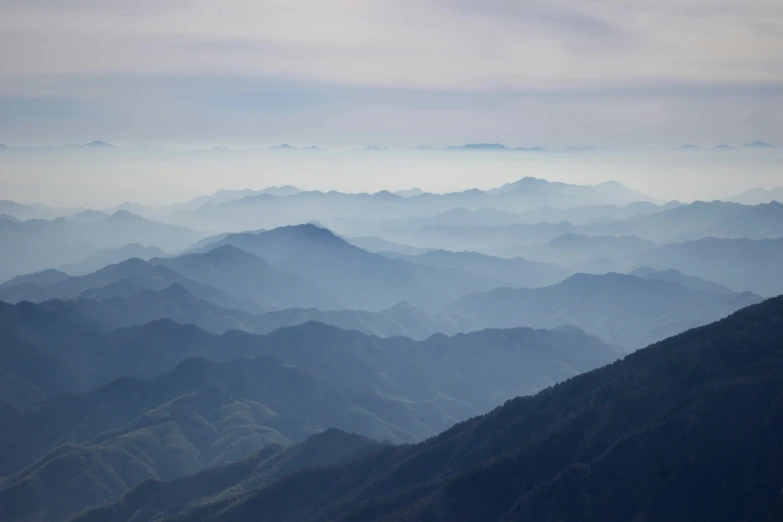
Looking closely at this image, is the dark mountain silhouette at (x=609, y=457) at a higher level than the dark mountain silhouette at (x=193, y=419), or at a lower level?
higher

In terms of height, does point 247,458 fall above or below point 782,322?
below

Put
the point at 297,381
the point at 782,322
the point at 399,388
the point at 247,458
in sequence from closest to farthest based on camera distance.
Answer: the point at 782,322, the point at 247,458, the point at 297,381, the point at 399,388

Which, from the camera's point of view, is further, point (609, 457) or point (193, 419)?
point (193, 419)

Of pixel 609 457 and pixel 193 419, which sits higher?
pixel 609 457

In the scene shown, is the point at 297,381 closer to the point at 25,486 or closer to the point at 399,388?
the point at 399,388

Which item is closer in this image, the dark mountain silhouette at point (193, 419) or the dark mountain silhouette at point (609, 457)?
the dark mountain silhouette at point (609, 457)

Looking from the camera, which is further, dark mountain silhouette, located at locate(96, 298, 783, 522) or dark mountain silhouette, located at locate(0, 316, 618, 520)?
dark mountain silhouette, located at locate(0, 316, 618, 520)

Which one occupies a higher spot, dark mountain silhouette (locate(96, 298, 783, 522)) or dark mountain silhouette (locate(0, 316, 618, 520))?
dark mountain silhouette (locate(96, 298, 783, 522))

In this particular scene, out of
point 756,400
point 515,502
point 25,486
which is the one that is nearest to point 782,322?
point 756,400
